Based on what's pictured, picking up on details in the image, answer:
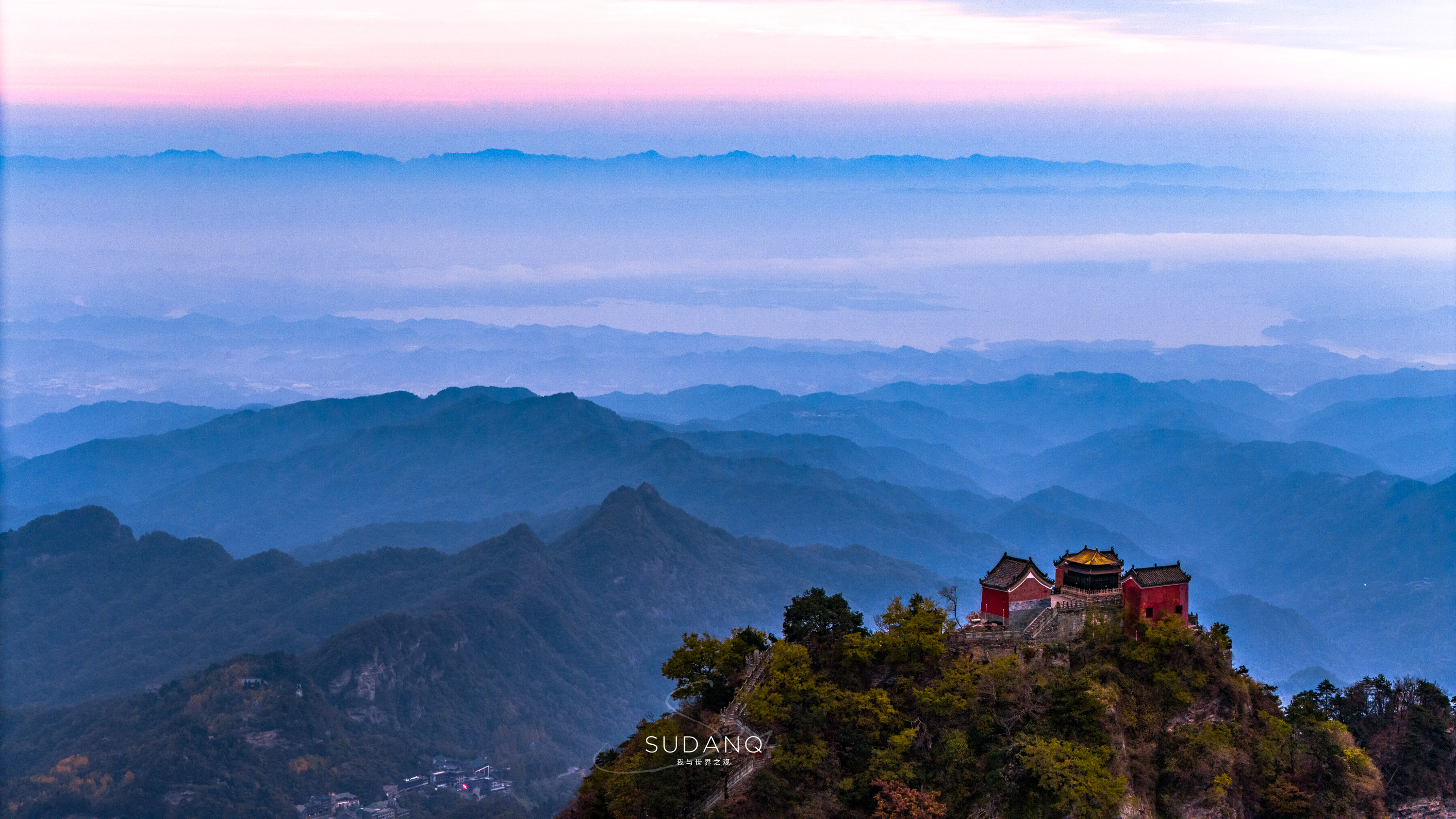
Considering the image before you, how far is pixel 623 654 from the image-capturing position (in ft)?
633

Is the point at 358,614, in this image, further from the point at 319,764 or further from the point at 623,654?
the point at 319,764

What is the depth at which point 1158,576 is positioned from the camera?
61344 mm

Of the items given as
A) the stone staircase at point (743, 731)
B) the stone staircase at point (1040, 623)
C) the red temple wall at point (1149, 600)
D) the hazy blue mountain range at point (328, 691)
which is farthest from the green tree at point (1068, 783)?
the hazy blue mountain range at point (328, 691)

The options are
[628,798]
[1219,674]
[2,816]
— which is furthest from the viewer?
[2,816]

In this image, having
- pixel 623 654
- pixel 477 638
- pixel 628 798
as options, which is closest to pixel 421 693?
pixel 477 638

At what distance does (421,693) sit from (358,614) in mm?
33337

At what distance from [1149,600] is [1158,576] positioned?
1368 millimetres

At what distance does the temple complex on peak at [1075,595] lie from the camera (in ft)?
199

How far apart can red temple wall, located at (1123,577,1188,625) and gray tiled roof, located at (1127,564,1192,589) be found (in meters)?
0.17

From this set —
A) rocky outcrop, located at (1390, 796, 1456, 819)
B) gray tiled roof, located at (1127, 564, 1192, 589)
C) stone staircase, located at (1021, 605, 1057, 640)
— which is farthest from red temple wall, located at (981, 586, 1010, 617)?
rocky outcrop, located at (1390, 796, 1456, 819)

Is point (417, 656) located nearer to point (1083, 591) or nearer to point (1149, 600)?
point (1083, 591)

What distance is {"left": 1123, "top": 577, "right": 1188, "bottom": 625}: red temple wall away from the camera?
60.8 meters

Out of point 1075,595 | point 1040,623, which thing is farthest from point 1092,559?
point 1040,623

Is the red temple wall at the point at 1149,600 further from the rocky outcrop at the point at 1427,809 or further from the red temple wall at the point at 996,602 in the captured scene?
the rocky outcrop at the point at 1427,809
